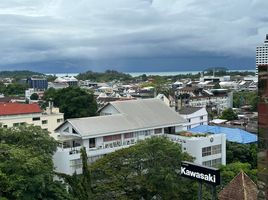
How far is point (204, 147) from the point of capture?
42156 mm

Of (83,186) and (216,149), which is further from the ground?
(216,149)

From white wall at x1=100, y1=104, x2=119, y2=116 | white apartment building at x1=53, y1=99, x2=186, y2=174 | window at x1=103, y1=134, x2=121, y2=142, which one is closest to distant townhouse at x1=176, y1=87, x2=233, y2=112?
white wall at x1=100, y1=104, x2=119, y2=116

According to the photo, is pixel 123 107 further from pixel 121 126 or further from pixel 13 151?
pixel 13 151

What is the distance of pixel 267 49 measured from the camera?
652 feet

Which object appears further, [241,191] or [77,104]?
[77,104]

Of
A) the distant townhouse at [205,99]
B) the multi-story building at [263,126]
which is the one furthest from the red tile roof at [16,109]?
the distant townhouse at [205,99]

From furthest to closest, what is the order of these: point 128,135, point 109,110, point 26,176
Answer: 1. point 109,110
2. point 128,135
3. point 26,176

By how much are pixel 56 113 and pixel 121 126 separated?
18.8 meters

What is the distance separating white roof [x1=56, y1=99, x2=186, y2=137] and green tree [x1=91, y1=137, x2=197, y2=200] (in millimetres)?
8438

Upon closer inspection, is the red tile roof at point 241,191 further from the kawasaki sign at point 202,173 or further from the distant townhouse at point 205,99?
the distant townhouse at point 205,99

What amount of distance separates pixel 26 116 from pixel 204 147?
2409 cm

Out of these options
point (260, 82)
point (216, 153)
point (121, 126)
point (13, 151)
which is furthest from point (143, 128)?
point (260, 82)

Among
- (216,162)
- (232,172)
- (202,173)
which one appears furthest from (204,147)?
(202,173)

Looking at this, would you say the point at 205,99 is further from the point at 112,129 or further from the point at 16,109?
the point at 112,129
